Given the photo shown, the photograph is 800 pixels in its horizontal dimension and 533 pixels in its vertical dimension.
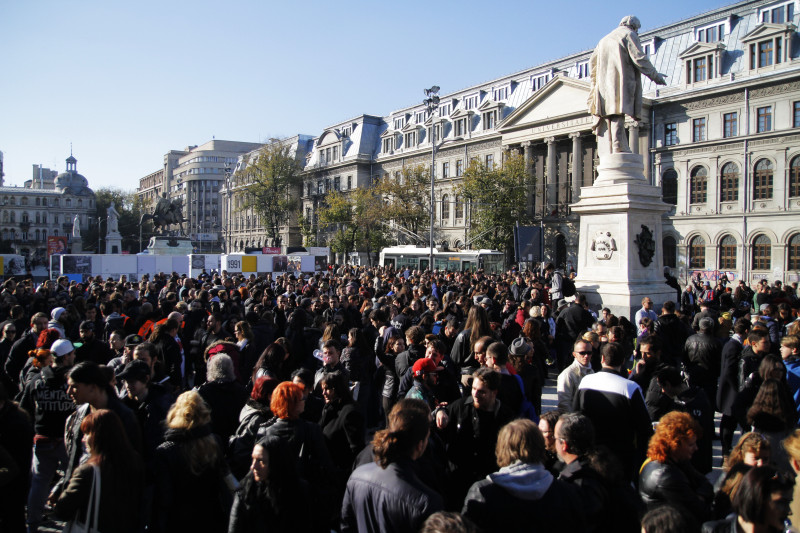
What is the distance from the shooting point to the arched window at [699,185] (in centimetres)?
4050

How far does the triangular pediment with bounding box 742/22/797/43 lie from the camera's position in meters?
35.4

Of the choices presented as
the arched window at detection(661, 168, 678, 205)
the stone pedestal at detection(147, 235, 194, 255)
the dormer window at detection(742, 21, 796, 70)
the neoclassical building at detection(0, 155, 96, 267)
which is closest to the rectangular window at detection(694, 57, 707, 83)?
the dormer window at detection(742, 21, 796, 70)

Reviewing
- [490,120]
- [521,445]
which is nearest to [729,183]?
[490,120]

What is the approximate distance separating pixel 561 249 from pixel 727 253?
13086 mm

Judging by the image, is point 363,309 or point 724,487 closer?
point 724,487

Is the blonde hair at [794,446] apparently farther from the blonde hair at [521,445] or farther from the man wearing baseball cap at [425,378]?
the man wearing baseball cap at [425,378]

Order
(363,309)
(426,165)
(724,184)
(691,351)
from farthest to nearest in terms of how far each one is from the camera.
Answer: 1. (426,165)
2. (724,184)
3. (363,309)
4. (691,351)

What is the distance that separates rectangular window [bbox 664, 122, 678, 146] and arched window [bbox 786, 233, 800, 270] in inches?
422

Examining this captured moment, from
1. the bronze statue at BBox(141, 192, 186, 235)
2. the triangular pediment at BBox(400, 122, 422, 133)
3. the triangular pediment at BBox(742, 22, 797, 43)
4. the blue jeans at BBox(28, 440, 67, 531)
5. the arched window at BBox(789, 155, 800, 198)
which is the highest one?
the triangular pediment at BBox(742, 22, 797, 43)

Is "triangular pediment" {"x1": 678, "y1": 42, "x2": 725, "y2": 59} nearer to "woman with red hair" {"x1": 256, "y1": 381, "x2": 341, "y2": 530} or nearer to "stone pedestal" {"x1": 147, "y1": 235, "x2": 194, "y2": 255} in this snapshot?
"stone pedestal" {"x1": 147, "y1": 235, "x2": 194, "y2": 255}

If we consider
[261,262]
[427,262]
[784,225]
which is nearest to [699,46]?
[784,225]

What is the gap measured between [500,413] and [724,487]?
1639 millimetres

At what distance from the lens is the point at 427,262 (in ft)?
132

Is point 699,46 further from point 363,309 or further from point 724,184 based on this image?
point 363,309
